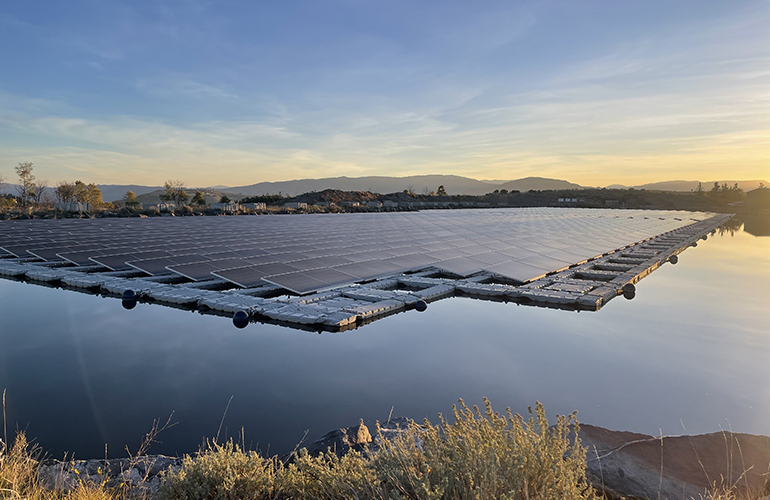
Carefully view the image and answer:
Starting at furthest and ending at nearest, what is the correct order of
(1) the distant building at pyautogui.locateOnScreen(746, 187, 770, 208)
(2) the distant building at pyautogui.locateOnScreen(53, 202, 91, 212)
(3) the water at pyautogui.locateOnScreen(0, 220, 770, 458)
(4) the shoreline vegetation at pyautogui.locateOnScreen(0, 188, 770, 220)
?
1. (1) the distant building at pyautogui.locateOnScreen(746, 187, 770, 208)
2. (4) the shoreline vegetation at pyautogui.locateOnScreen(0, 188, 770, 220)
3. (2) the distant building at pyautogui.locateOnScreen(53, 202, 91, 212)
4. (3) the water at pyautogui.locateOnScreen(0, 220, 770, 458)

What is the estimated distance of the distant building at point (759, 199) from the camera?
3063 inches

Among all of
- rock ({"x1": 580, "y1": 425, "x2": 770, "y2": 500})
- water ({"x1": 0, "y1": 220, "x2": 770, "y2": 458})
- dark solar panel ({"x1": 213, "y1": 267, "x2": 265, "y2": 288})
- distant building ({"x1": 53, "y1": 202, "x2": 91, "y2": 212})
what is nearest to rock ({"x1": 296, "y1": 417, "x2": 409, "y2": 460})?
water ({"x1": 0, "y1": 220, "x2": 770, "y2": 458})

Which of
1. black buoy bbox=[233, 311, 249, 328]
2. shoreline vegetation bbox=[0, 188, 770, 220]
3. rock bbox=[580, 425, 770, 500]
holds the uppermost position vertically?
shoreline vegetation bbox=[0, 188, 770, 220]

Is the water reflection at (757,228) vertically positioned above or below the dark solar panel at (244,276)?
below

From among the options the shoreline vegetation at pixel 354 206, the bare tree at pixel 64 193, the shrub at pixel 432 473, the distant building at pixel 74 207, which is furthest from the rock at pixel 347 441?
the bare tree at pixel 64 193

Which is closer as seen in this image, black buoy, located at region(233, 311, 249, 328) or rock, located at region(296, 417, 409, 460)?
rock, located at region(296, 417, 409, 460)

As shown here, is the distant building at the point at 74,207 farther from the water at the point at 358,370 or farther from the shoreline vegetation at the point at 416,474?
the shoreline vegetation at the point at 416,474

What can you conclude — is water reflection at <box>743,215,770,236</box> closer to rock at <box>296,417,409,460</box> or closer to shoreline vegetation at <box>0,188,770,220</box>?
shoreline vegetation at <box>0,188,770,220</box>

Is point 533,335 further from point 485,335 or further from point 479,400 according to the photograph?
point 479,400

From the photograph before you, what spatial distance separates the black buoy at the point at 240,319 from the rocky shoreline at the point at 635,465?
14.2ft

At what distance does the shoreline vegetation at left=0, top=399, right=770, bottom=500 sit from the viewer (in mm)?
2775

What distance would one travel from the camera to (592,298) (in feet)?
33.6

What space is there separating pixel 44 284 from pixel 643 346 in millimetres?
13802

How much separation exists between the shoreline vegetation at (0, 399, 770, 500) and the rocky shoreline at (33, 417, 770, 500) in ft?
0.04
